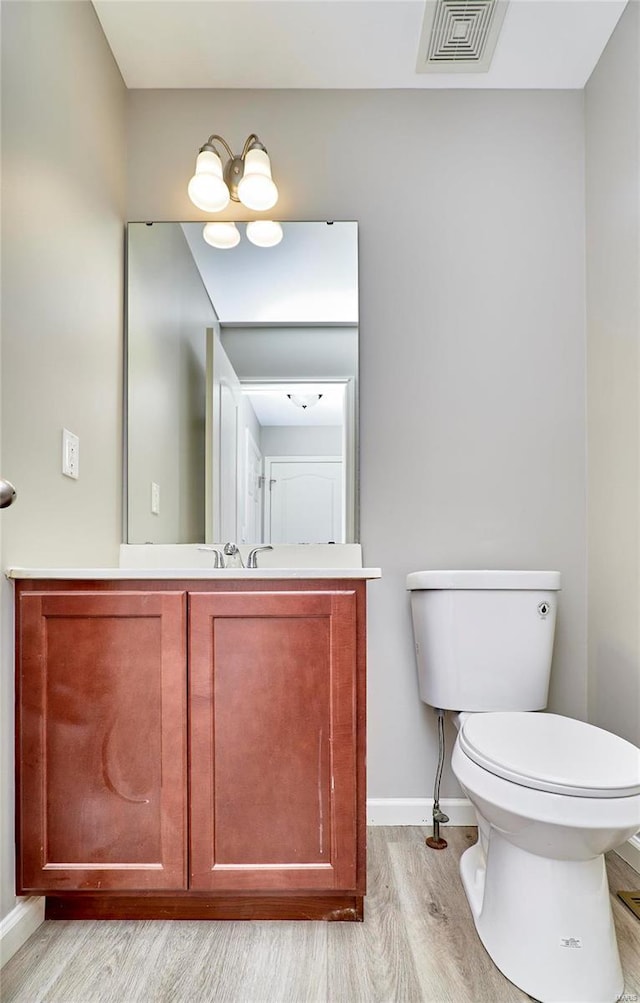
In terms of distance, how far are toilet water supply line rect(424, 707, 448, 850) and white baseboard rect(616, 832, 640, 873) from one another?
473 millimetres

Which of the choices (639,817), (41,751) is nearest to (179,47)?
(41,751)

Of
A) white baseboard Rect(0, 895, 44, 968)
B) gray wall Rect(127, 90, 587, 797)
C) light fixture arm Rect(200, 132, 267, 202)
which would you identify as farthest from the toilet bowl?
light fixture arm Rect(200, 132, 267, 202)

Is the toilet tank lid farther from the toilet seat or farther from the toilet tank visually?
the toilet seat

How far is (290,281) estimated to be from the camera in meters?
2.03

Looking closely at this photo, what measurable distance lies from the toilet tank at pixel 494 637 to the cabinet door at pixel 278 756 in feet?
1.53

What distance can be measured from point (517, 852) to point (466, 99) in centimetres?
215

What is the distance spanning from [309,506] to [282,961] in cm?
115

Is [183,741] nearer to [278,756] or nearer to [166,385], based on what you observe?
[278,756]

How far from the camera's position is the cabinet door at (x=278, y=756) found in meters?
1.34

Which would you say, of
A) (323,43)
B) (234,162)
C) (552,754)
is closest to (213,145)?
(234,162)

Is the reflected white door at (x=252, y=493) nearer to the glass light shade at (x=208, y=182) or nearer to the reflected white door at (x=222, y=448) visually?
the reflected white door at (x=222, y=448)

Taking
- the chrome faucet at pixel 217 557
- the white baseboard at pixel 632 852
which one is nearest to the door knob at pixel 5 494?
the chrome faucet at pixel 217 557

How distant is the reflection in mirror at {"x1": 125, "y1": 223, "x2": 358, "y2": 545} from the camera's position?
6.49ft

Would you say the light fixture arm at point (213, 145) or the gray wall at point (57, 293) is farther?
the light fixture arm at point (213, 145)
